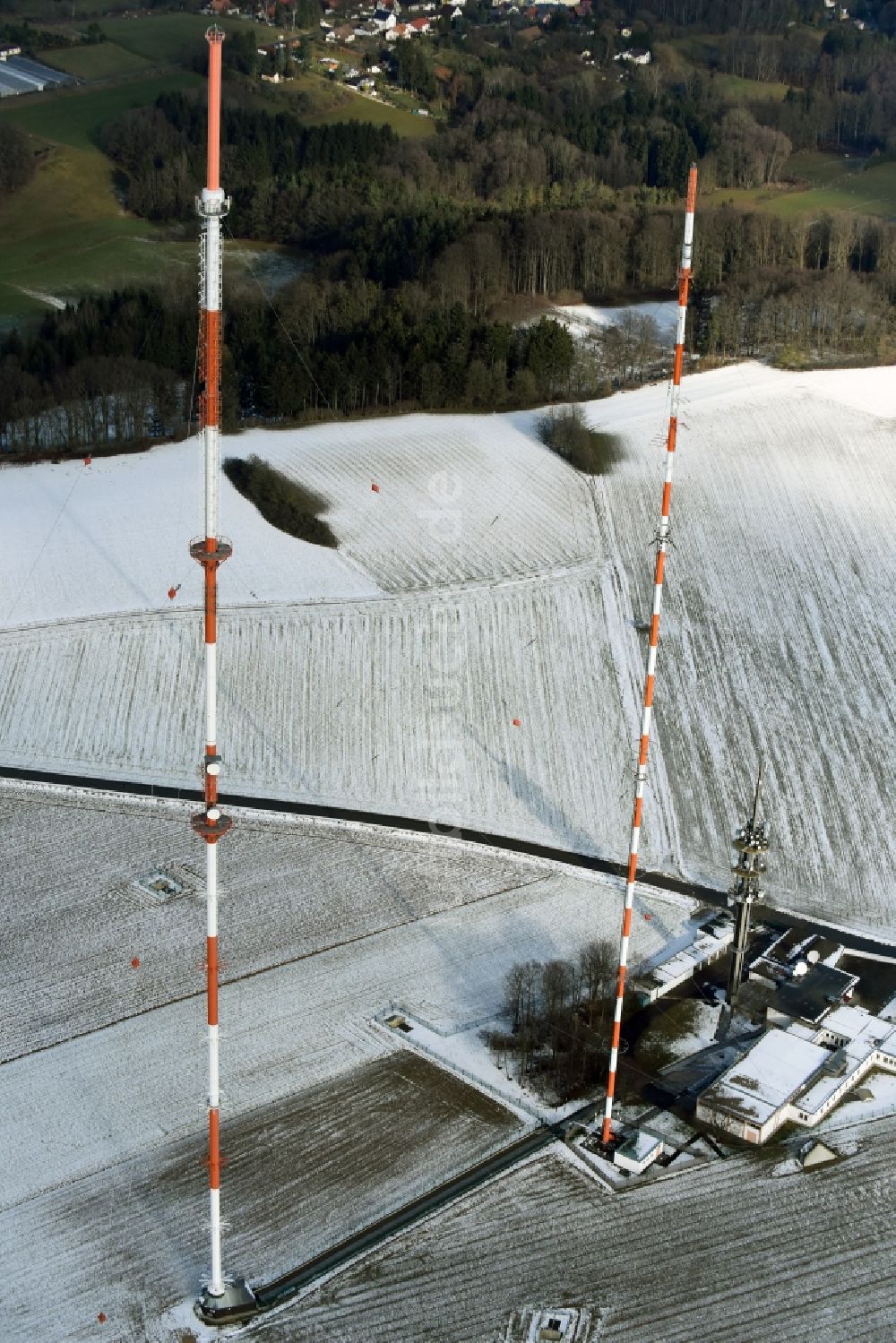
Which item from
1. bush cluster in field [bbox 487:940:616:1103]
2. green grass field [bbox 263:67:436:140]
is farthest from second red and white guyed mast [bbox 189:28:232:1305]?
green grass field [bbox 263:67:436:140]

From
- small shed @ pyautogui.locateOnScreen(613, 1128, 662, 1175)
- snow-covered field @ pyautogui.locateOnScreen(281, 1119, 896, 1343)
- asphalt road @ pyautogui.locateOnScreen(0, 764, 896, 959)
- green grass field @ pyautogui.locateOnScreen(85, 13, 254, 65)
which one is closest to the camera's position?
snow-covered field @ pyautogui.locateOnScreen(281, 1119, 896, 1343)

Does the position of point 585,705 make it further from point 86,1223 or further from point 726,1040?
point 86,1223

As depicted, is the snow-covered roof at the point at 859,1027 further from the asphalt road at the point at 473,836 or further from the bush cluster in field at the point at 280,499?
the bush cluster in field at the point at 280,499

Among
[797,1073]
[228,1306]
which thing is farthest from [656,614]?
[228,1306]

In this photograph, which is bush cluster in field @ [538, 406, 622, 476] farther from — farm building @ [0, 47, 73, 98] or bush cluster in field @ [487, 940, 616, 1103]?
farm building @ [0, 47, 73, 98]

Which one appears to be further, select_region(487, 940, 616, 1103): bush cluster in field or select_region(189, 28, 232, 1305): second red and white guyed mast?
select_region(487, 940, 616, 1103): bush cluster in field

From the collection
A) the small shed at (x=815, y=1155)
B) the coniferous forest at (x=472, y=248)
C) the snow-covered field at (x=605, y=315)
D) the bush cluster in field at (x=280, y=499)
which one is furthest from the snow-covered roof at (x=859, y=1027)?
the snow-covered field at (x=605, y=315)
